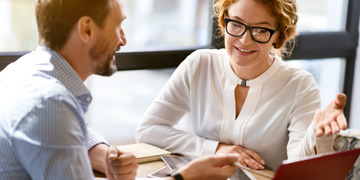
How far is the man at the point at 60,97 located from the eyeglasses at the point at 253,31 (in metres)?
0.59

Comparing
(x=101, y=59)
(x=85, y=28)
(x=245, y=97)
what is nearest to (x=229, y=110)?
(x=245, y=97)

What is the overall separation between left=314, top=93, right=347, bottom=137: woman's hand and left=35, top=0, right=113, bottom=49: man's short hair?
0.78m

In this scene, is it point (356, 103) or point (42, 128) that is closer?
point (42, 128)

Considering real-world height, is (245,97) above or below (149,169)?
above

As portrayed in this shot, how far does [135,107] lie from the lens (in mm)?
3887

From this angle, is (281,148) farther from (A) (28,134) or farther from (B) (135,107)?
(B) (135,107)

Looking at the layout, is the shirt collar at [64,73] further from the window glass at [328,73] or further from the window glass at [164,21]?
the window glass at [164,21]

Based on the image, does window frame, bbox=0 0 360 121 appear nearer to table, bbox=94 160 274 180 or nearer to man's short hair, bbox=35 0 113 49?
table, bbox=94 160 274 180

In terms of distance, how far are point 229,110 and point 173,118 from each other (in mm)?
261

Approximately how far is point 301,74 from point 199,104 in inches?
17.6

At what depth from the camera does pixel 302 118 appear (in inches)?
72.6

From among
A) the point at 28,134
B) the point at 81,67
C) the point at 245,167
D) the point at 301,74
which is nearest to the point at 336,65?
the point at 301,74

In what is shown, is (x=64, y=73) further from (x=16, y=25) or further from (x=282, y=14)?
(x=16, y=25)

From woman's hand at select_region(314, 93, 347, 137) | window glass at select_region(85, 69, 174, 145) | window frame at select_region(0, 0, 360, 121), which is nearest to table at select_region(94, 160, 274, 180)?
woman's hand at select_region(314, 93, 347, 137)
